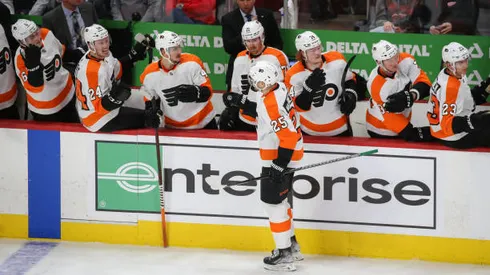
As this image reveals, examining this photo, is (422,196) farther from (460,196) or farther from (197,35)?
(197,35)

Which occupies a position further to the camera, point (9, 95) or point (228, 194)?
point (9, 95)

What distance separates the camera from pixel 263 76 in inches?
305

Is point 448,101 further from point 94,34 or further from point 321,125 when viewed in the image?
point 94,34

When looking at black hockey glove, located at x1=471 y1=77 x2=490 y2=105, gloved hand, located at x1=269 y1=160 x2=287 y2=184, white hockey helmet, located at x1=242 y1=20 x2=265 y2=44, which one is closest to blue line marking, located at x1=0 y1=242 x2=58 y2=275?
gloved hand, located at x1=269 y1=160 x2=287 y2=184

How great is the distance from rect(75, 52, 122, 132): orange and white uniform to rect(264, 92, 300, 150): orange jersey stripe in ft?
4.28

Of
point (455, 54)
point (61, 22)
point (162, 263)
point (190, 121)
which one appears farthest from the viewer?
point (61, 22)

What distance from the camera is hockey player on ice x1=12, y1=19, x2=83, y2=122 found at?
347 inches

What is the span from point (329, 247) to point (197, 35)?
2464 millimetres

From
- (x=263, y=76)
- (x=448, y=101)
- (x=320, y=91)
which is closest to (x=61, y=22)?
(x=320, y=91)

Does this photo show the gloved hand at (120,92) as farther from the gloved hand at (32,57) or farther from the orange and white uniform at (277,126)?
the orange and white uniform at (277,126)

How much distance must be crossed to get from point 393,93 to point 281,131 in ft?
3.44

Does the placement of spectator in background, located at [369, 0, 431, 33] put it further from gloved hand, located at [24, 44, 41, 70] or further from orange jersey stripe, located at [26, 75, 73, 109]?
gloved hand, located at [24, 44, 41, 70]

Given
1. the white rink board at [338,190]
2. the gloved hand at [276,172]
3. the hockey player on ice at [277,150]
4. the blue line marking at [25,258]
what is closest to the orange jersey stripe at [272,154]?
the hockey player on ice at [277,150]

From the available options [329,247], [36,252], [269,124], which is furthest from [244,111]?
[36,252]
